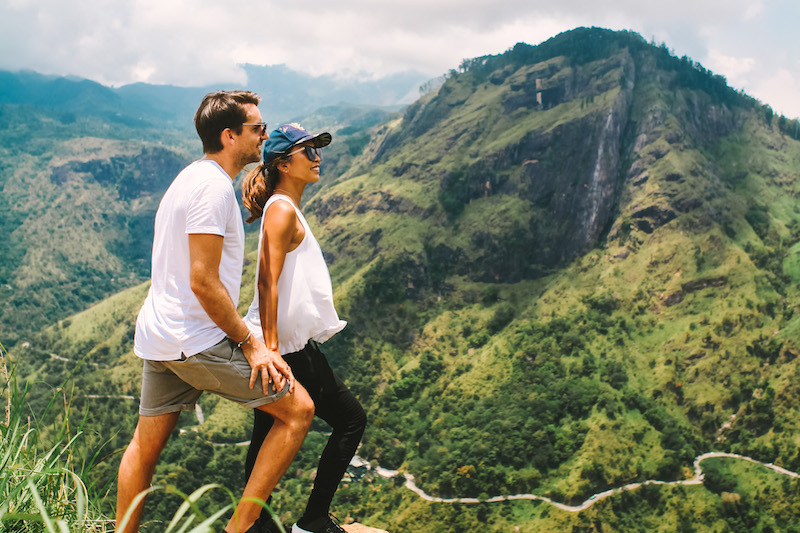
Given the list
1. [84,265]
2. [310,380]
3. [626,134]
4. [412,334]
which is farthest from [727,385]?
[84,265]

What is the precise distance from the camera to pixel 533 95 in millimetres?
134125

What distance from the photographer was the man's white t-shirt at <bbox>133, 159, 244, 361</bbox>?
335cm

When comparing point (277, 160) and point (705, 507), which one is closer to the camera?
point (277, 160)

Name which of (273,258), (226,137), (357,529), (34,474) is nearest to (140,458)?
(34,474)

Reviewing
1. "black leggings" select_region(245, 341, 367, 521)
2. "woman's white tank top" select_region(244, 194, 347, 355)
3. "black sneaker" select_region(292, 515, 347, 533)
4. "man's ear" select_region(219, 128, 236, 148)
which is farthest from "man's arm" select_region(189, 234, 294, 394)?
"black sneaker" select_region(292, 515, 347, 533)

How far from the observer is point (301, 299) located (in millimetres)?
3965

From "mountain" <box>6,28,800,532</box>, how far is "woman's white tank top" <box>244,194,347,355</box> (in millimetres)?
65084

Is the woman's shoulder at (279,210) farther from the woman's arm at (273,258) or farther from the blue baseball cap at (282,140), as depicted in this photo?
the blue baseball cap at (282,140)

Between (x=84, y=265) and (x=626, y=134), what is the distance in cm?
16701

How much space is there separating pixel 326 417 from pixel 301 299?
1.04 m

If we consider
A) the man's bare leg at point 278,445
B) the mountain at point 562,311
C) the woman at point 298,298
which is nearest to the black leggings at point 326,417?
the woman at point 298,298

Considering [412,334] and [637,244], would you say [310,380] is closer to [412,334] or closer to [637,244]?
[412,334]

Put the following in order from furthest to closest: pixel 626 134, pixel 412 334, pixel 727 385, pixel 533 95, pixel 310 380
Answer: pixel 533 95
pixel 626 134
pixel 412 334
pixel 727 385
pixel 310 380

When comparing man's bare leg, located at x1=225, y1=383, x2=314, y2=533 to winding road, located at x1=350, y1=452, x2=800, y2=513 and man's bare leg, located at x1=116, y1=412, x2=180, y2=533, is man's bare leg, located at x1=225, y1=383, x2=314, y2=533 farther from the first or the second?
winding road, located at x1=350, y1=452, x2=800, y2=513
